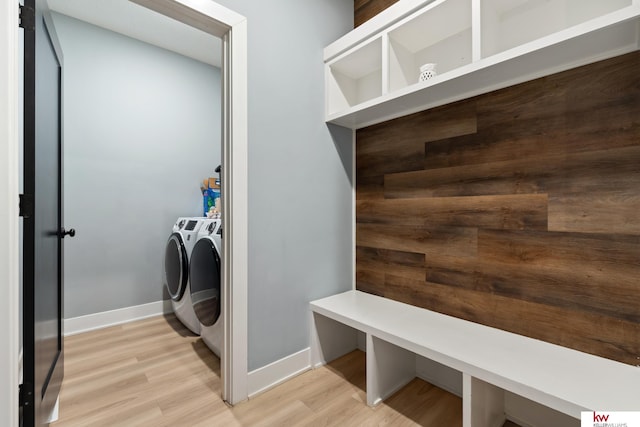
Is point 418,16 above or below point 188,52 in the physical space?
below

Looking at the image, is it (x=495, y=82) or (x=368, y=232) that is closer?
(x=495, y=82)

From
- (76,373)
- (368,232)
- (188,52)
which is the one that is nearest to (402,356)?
(368,232)

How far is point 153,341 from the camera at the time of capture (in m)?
2.23

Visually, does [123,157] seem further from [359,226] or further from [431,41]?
[431,41]

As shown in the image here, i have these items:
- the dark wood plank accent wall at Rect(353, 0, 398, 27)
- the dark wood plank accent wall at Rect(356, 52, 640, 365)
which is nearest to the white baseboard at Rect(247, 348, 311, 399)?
the dark wood plank accent wall at Rect(356, 52, 640, 365)

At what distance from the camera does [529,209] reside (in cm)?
133

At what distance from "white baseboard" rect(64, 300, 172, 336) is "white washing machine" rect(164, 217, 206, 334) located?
0.33m

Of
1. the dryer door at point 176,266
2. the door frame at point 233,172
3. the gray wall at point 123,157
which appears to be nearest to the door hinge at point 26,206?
the door frame at point 233,172

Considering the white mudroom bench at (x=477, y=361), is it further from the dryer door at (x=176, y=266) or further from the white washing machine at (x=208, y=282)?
the dryer door at (x=176, y=266)

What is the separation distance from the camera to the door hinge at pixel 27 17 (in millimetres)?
977

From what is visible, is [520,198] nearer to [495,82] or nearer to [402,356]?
[495,82]

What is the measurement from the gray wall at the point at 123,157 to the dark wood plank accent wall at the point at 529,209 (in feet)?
7.14

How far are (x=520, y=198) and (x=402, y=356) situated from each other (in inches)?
41.9

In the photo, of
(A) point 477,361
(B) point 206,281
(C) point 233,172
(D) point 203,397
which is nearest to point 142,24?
(C) point 233,172
